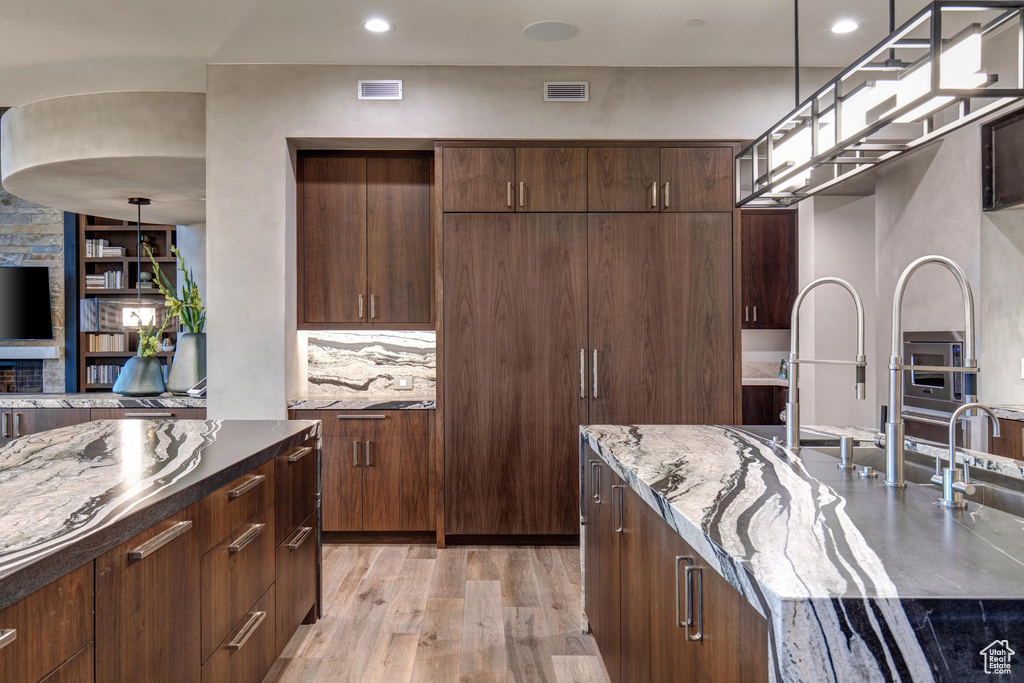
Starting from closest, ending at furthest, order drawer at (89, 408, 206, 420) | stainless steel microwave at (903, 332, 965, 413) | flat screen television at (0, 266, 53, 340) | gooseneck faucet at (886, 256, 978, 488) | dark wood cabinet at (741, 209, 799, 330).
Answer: gooseneck faucet at (886, 256, 978, 488)
stainless steel microwave at (903, 332, 965, 413)
drawer at (89, 408, 206, 420)
dark wood cabinet at (741, 209, 799, 330)
flat screen television at (0, 266, 53, 340)

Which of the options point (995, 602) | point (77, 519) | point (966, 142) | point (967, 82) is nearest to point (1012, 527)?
point (995, 602)

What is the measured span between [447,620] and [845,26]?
3446mm

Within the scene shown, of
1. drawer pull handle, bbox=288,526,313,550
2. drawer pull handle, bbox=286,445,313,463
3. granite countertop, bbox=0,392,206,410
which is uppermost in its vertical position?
granite countertop, bbox=0,392,206,410

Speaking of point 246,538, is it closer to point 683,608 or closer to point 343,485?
point 683,608

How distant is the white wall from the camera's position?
3.85 metres

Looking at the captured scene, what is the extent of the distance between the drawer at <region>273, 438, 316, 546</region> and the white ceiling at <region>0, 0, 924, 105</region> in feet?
6.90

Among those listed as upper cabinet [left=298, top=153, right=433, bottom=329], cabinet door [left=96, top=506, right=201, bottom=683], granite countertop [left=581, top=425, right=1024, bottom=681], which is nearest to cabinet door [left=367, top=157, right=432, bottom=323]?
upper cabinet [left=298, top=153, right=433, bottom=329]

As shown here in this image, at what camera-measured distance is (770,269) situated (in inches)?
231

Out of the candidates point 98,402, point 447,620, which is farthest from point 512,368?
point 98,402

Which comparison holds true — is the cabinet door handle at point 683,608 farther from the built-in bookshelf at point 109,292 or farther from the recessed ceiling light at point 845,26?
the built-in bookshelf at point 109,292

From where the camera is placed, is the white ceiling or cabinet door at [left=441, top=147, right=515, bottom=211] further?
cabinet door at [left=441, top=147, right=515, bottom=211]

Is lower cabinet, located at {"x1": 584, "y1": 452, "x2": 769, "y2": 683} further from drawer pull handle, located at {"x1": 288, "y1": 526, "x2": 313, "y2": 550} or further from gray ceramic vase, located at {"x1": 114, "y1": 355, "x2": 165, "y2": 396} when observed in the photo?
gray ceramic vase, located at {"x1": 114, "y1": 355, "x2": 165, "y2": 396}

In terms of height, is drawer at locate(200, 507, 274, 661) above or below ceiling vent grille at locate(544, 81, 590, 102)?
below

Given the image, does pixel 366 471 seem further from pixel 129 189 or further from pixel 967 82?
pixel 967 82
